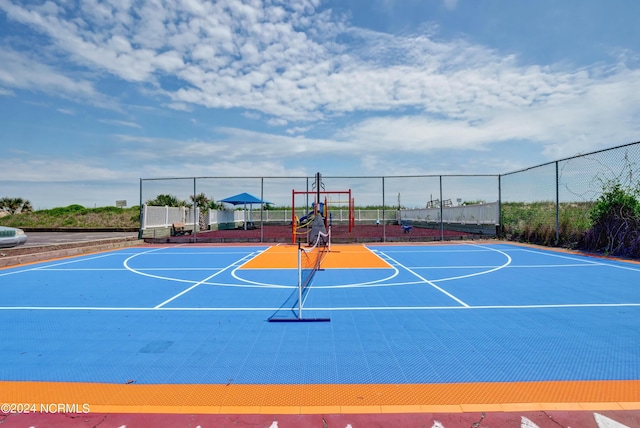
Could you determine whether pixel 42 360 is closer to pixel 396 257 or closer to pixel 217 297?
pixel 217 297

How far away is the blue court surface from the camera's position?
3.63m

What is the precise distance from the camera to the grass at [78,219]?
35694mm

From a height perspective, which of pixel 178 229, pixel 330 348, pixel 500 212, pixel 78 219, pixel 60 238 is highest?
pixel 500 212

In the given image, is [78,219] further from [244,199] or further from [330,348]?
[330,348]

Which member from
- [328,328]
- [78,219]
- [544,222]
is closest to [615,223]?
[544,222]

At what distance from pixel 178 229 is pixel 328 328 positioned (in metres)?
19.6

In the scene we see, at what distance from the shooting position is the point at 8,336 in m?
4.72

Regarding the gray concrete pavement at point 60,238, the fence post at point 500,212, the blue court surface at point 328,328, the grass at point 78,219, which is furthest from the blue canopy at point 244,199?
the blue court surface at point 328,328

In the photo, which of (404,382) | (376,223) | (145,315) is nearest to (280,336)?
(404,382)

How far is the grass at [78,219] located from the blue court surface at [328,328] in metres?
29.8

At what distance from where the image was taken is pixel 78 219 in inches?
1458

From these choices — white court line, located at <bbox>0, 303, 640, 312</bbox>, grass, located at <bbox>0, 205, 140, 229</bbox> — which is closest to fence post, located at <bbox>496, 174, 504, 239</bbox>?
white court line, located at <bbox>0, 303, 640, 312</bbox>

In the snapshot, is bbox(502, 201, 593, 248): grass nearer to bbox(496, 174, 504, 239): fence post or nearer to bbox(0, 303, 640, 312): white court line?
bbox(496, 174, 504, 239): fence post

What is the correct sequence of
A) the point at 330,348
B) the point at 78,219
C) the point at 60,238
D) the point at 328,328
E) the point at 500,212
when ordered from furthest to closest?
the point at 78,219 → the point at 60,238 → the point at 500,212 → the point at 328,328 → the point at 330,348
